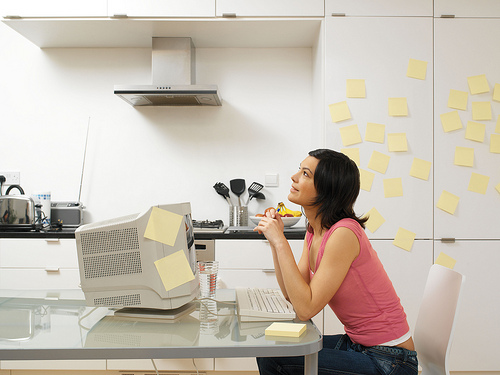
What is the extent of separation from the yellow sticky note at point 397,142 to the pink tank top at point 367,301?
52.2 inches

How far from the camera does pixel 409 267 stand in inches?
105

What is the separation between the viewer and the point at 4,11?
2705mm

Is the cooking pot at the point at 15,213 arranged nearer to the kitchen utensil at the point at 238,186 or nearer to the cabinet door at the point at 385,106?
the kitchen utensil at the point at 238,186

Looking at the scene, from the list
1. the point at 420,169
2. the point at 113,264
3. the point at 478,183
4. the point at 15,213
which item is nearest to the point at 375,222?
the point at 420,169

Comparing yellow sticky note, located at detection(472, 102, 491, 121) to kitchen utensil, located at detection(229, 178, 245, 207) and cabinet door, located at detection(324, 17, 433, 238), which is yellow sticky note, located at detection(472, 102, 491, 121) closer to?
cabinet door, located at detection(324, 17, 433, 238)

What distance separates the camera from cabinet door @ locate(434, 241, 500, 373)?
8.70 ft

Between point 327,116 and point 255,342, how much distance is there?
188 cm

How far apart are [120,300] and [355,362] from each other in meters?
0.70

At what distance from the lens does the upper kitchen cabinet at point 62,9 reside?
2.70 metres

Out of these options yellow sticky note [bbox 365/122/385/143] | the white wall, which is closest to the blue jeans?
yellow sticky note [bbox 365/122/385/143]

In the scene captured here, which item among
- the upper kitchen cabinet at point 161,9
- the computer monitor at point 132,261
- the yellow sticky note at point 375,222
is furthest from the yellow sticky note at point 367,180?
the computer monitor at point 132,261

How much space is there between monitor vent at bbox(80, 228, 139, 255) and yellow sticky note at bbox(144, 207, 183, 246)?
1.7 inches

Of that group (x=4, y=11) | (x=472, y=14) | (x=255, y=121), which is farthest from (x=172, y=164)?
(x=472, y=14)

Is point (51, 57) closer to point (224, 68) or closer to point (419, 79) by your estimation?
point (224, 68)
